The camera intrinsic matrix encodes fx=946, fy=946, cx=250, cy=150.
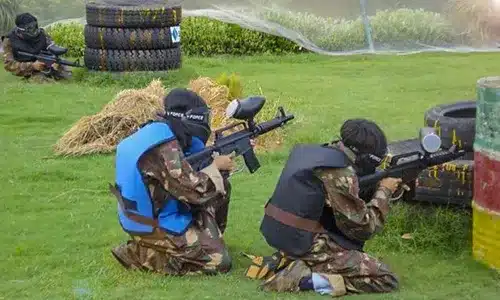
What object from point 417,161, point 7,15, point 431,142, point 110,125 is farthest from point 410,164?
point 7,15

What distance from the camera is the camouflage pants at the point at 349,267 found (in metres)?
5.15

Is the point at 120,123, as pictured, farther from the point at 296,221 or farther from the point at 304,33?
the point at 304,33

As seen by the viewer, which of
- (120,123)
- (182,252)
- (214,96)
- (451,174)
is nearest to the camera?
(182,252)

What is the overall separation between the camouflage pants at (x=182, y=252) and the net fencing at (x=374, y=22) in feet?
34.0

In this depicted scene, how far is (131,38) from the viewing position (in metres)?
12.6

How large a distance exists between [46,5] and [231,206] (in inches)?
429

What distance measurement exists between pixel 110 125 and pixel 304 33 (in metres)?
7.12

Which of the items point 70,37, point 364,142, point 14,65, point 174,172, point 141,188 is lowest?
point 70,37

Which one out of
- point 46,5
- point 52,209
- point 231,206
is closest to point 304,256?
point 231,206

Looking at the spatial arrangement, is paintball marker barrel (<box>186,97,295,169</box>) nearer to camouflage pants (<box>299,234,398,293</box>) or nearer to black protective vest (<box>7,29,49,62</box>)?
camouflage pants (<box>299,234,398,293</box>)

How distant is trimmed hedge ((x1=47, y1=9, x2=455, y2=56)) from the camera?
1542 centimetres

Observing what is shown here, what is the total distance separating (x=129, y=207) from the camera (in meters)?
5.43

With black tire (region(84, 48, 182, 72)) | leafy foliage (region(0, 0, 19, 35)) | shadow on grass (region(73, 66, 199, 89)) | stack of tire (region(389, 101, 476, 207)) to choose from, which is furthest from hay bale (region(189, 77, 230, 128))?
leafy foliage (region(0, 0, 19, 35))

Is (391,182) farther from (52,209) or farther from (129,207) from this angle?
(52,209)
